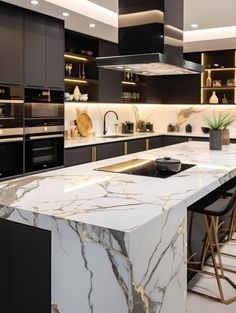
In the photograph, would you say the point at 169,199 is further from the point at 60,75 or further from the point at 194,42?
the point at 194,42

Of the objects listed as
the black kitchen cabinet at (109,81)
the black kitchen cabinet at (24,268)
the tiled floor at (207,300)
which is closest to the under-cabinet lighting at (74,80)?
the black kitchen cabinet at (109,81)

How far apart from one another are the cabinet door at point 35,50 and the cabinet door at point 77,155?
100 cm

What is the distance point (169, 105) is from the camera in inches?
315

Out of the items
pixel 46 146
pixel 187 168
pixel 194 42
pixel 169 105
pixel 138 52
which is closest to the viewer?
pixel 187 168

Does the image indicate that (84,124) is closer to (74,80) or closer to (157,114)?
(74,80)

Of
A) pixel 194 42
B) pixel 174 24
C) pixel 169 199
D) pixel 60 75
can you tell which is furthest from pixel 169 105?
pixel 169 199

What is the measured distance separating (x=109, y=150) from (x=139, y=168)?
266cm

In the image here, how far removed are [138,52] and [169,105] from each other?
454cm

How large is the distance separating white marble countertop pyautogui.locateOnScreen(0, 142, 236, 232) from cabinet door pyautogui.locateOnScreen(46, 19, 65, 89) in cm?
194

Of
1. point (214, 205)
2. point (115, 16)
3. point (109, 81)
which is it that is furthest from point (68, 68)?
point (214, 205)

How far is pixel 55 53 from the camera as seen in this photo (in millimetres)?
4809

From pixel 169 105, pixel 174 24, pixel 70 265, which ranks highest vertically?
pixel 174 24

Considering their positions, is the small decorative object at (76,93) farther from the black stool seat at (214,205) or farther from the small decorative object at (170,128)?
the black stool seat at (214,205)

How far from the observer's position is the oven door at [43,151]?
4.49 meters
